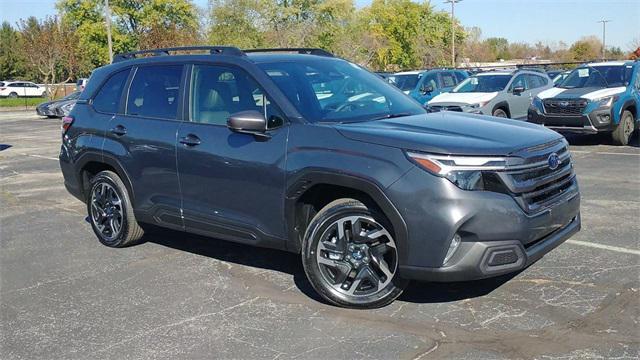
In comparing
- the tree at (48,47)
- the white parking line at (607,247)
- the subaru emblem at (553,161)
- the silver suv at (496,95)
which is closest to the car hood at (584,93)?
the silver suv at (496,95)

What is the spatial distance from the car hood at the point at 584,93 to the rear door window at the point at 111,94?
9.97m

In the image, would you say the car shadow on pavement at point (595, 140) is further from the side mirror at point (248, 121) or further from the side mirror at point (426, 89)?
the side mirror at point (248, 121)

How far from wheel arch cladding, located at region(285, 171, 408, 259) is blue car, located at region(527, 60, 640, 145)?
9.90 meters

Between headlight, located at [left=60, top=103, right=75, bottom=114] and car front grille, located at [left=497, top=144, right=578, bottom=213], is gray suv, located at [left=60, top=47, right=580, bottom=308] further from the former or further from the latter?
headlight, located at [left=60, top=103, right=75, bottom=114]

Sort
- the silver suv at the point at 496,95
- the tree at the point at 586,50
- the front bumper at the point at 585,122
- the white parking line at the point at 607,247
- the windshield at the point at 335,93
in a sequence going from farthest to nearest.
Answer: the tree at the point at 586,50 → the silver suv at the point at 496,95 → the front bumper at the point at 585,122 → the white parking line at the point at 607,247 → the windshield at the point at 335,93

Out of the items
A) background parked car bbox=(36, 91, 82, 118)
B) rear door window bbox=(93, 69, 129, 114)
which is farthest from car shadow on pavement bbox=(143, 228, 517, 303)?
background parked car bbox=(36, 91, 82, 118)

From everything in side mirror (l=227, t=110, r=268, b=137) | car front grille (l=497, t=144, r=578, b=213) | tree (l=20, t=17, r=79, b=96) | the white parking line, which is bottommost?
the white parking line

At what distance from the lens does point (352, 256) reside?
4.38m

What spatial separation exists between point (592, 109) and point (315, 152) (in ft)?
33.1

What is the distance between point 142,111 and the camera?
19.0 feet

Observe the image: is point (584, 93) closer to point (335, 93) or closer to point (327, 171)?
point (335, 93)

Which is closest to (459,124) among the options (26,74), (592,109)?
(592,109)

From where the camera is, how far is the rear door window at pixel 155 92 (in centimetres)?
551

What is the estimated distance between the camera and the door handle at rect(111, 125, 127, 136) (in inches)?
230
